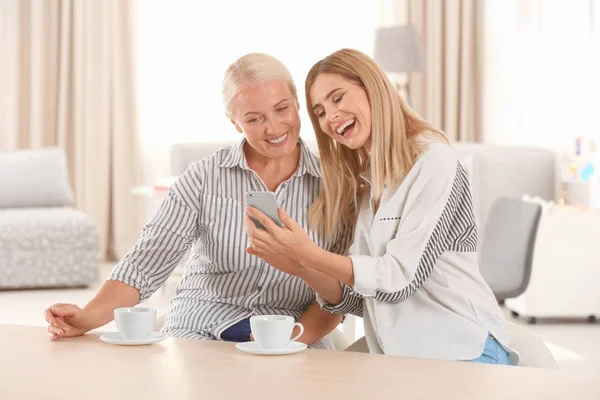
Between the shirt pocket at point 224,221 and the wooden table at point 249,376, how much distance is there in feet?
1.82

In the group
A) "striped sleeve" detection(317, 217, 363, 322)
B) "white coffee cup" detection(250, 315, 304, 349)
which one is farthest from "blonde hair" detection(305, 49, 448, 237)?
"white coffee cup" detection(250, 315, 304, 349)

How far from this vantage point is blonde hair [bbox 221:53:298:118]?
215 cm

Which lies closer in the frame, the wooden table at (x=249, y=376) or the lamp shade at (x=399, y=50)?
the wooden table at (x=249, y=376)

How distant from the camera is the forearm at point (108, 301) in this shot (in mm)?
1872

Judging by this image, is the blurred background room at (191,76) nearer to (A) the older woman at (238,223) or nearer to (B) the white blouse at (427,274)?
(A) the older woman at (238,223)

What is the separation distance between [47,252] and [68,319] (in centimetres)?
409

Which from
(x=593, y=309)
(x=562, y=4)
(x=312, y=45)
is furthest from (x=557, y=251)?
(x=312, y=45)

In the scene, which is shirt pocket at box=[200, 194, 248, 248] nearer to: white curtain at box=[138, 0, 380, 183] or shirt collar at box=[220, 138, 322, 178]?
shirt collar at box=[220, 138, 322, 178]

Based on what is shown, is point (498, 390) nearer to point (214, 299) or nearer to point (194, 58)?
point (214, 299)

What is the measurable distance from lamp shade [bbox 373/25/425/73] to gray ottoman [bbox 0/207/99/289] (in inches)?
80.1

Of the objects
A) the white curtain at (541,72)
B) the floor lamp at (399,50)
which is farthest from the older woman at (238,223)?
the white curtain at (541,72)

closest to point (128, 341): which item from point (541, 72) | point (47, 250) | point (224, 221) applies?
point (224, 221)

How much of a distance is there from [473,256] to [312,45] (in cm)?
512

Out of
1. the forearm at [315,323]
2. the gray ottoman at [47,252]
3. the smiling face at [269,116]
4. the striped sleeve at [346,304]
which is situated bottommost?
the gray ottoman at [47,252]
